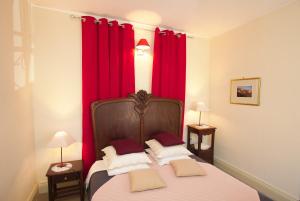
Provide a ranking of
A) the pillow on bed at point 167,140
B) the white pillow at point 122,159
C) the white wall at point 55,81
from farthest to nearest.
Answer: the pillow on bed at point 167,140
the white wall at point 55,81
the white pillow at point 122,159

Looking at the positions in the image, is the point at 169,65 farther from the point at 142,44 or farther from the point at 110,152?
the point at 110,152

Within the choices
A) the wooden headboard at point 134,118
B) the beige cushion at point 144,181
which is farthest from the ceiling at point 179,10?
the beige cushion at point 144,181

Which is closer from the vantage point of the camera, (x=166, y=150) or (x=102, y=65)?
(x=166, y=150)

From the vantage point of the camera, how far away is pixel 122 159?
7.34 feet

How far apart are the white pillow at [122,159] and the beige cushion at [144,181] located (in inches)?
11.0

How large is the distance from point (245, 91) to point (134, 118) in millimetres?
1970

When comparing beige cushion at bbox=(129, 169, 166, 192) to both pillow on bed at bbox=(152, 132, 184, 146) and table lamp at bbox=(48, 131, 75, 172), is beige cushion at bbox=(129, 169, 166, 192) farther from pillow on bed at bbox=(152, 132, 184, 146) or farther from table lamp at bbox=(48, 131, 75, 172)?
table lamp at bbox=(48, 131, 75, 172)

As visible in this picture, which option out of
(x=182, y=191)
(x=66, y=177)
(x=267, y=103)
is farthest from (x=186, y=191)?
(x=267, y=103)

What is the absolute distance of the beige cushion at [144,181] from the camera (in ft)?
5.75

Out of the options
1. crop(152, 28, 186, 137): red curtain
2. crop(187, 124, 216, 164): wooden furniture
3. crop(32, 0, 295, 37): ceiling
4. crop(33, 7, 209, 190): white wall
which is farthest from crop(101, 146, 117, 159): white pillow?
crop(32, 0, 295, 37): ceiling

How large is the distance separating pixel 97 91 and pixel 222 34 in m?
2.69

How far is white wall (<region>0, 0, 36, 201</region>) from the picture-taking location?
1601 millimetres

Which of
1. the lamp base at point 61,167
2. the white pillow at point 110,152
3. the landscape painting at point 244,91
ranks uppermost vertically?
the landscape painting at point 244,91

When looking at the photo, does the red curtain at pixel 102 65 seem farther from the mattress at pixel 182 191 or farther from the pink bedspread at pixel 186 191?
the pink bedspread at pixel 186 191
